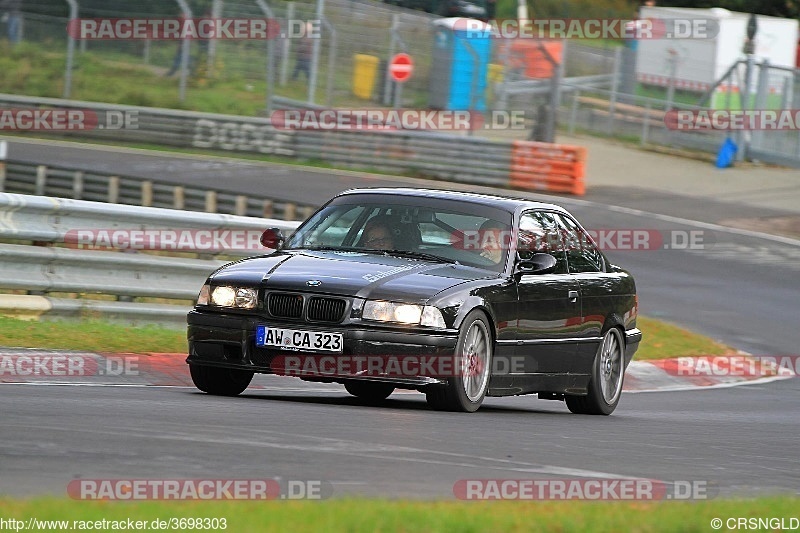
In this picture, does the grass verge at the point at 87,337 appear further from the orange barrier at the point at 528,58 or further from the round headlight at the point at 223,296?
the orange barrier at the point at 528,58

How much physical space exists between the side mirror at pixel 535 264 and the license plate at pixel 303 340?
5.29 feet

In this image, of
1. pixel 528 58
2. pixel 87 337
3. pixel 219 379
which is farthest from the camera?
pixel 528 58

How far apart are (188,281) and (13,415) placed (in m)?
6.25

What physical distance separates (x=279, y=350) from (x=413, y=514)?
4.14 meters

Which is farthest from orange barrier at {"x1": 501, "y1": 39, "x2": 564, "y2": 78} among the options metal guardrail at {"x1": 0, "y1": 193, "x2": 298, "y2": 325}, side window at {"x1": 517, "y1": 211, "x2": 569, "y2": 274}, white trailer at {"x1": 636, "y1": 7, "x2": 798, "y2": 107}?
side window at {"x1": 517, "y1": 211, "x2": 569, "y2": 274}

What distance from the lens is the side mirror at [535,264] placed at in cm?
1035

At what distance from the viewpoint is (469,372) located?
31.8ft

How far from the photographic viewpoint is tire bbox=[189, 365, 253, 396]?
10023mm

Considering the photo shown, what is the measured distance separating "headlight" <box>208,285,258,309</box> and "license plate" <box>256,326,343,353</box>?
24 cm

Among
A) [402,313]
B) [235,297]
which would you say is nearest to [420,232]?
[402,313]

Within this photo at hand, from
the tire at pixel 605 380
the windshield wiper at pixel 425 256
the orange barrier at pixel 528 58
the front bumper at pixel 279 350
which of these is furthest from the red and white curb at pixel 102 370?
the orange barrier at pixel 528 58

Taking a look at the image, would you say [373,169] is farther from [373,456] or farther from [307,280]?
[373,456]

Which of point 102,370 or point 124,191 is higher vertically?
point 102,370

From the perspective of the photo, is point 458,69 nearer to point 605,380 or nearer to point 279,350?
point 605,380
